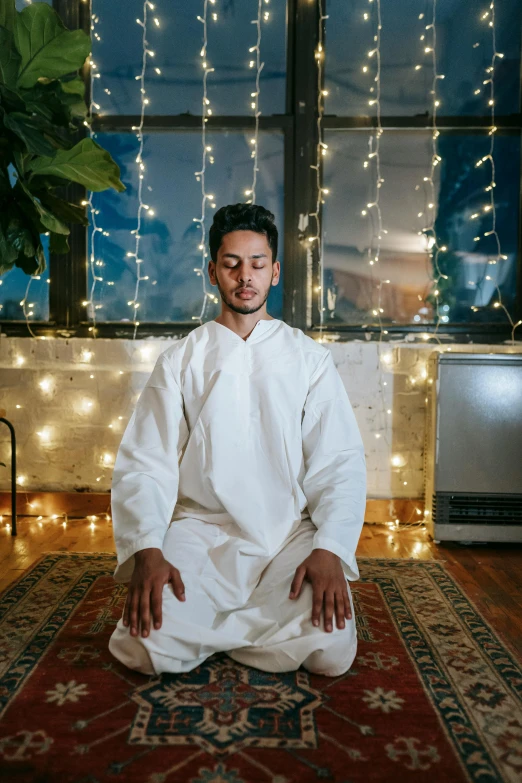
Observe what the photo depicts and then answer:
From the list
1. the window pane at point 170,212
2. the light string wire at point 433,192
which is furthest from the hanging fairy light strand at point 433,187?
the window pane at point 170,212

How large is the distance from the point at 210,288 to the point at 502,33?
6.29 ft

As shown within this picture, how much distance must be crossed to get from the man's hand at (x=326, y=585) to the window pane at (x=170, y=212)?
1809 millimetres

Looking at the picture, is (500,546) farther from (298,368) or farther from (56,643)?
(56,643)

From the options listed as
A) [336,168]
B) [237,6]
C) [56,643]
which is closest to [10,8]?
[237,6]

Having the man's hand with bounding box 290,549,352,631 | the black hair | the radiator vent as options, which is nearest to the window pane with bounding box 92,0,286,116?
the black hair

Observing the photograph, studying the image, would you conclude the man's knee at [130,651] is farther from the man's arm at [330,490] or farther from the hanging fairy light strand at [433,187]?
the hanging fairy light strand at [433,187]

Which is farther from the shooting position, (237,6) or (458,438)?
(237,6)

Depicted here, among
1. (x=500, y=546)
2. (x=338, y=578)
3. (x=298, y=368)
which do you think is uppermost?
(x=298, y=368)

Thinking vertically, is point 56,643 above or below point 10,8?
below

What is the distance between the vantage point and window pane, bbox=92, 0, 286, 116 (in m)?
3.00

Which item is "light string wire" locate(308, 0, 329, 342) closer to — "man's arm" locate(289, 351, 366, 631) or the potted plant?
the potted plant

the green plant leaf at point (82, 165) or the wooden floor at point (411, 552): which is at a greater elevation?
the green plant leaf at point (82, 165)

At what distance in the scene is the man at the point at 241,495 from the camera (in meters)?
1.37

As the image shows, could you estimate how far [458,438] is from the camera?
2586mm
